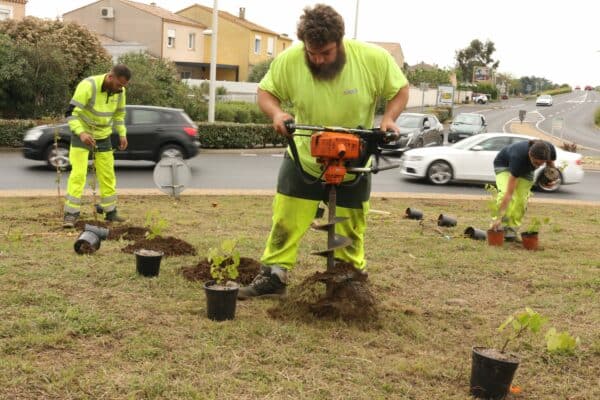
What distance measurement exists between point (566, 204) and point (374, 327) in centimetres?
1009

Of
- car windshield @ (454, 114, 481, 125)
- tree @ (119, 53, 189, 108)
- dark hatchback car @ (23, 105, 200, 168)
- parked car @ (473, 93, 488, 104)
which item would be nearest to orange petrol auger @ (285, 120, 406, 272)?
dark hatchback car @ (23, 105, 200, 168)

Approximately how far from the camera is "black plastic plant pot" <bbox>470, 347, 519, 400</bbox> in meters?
3.47

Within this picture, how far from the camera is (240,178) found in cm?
1574

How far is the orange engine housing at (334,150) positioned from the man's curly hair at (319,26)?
1.83 ft

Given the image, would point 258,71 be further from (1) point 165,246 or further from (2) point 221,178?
(1) point 165,246

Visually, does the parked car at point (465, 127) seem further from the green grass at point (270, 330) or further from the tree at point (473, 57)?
the tree at point (473, 57)

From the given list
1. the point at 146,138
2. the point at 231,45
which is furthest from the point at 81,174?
the point at 231,45

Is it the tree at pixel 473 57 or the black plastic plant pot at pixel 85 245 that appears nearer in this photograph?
the black plastic plant pot at pixel 85 245

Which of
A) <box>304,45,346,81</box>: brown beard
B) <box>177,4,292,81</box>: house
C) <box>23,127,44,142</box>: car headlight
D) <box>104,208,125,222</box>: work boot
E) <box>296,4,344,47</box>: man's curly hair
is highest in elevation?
<box>177,4,292,81</box>: house

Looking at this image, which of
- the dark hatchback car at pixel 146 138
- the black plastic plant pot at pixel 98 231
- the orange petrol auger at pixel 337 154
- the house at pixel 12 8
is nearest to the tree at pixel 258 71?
the house at pixel 12 8

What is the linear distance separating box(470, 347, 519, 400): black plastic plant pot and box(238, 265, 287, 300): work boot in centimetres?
171

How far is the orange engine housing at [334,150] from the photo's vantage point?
4.14 metres

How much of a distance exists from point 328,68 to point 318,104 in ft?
0.81

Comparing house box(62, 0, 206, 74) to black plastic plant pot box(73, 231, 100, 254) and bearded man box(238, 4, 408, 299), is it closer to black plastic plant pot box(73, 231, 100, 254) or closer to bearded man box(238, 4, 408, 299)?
black plastic plant pot box(73, 231, 100, 254)
